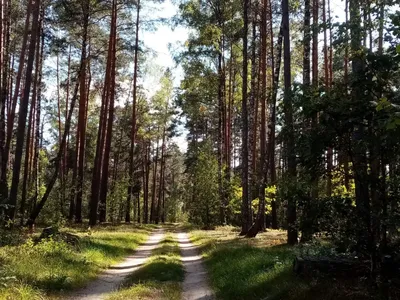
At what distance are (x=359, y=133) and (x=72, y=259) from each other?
7.89m

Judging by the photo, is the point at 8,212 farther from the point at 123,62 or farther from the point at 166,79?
the point at 166,79

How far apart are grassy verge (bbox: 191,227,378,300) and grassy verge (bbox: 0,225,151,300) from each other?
9.85 ft

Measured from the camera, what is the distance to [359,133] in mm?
5805

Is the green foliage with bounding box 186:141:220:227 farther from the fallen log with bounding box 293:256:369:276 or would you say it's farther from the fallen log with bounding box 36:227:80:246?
the fallen log with bounding box 293:256:369:276

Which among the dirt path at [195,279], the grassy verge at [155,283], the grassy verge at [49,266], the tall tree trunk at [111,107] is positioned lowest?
the dirt path at [195,279]

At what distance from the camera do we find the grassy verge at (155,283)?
7.99 meters

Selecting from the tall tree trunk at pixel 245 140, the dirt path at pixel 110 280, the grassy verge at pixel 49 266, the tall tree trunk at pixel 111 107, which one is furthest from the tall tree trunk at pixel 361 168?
the tall tree trunk at pixel 111 107

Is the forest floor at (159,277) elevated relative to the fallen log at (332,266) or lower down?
lower down

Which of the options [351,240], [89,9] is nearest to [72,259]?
[351,240]

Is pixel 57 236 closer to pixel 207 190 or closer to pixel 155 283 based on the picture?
pixel 155 283

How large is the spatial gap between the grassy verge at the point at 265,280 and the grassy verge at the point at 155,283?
0.87m

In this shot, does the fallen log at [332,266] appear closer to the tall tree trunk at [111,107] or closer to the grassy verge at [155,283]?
the grassy verge at [155,283]

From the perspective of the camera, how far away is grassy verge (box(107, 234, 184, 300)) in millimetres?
7992

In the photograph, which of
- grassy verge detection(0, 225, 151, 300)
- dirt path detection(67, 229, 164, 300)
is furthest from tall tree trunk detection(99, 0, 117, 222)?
grassy verge detection(0, 225, 151, 300)
